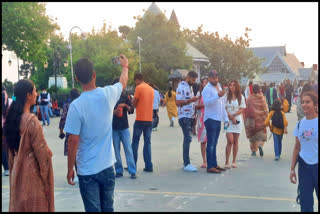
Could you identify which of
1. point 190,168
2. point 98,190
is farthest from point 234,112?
point 98,190

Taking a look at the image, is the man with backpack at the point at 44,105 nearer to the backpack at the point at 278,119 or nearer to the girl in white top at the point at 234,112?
A: the backpack at the point at 278,119

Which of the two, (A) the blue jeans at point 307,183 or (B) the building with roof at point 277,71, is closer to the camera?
(A) the blue jeans at point 307,183

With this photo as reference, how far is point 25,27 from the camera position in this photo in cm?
3506

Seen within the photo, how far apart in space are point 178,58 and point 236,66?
637 inches

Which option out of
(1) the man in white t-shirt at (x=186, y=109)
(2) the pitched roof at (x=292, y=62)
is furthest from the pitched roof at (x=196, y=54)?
(1) the man in white t-shirt at (x=186, y=109)

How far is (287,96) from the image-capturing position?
3353 centimetres

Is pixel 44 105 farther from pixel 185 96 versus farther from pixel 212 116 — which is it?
pixel 212 116

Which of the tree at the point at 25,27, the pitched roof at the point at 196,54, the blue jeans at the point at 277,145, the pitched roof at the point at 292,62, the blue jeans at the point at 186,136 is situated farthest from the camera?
the pitched roof at the point at 292,62

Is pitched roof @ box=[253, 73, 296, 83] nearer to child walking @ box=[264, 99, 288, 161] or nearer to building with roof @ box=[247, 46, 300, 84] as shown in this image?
building with roof @ box=[247, 46, 300, 84]

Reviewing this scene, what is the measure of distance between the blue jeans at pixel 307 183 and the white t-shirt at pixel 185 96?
4706mm

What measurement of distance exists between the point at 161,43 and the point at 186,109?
46358 mm

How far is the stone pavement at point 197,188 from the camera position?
661cm

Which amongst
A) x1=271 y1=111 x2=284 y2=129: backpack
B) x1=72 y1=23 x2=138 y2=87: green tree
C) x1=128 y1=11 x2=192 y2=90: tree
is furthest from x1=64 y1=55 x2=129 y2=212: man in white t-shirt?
x1=128 y1=11 x2=192 y2=90: tree

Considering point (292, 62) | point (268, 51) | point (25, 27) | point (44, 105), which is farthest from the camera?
point (268, 51)
